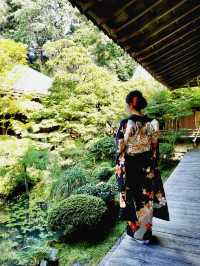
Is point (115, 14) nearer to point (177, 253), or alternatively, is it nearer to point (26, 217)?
point (177, 253)

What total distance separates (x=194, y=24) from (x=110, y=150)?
683 cm

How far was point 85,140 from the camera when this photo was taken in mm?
10922

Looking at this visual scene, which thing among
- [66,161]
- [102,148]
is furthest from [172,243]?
[102,148]

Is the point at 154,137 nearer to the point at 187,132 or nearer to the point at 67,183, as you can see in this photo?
the point at 67,183

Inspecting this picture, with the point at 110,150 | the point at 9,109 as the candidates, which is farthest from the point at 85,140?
the point at 9,109

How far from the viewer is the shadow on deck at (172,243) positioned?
2947mm

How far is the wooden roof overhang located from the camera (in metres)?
2.82

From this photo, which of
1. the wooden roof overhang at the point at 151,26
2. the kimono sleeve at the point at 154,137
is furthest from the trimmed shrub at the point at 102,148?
the kimono sleeve at the point at 154,137

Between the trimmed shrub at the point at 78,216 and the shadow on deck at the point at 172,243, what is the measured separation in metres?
1.07

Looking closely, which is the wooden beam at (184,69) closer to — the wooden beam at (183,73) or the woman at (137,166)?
the wooden beam at (183,73)

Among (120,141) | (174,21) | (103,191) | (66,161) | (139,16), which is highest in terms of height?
(174,21)

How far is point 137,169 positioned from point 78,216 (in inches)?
79.1

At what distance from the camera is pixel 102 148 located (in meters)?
10.7

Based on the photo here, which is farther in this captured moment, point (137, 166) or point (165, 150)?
point (165, 150)
